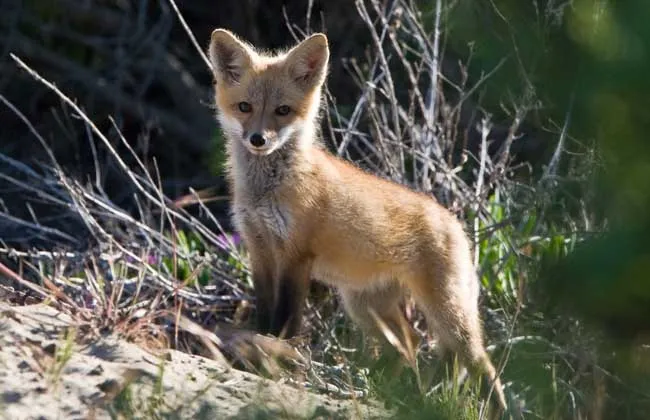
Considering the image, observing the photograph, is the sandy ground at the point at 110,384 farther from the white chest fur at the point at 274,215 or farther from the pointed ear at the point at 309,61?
the pointed ear at the point at 309,61

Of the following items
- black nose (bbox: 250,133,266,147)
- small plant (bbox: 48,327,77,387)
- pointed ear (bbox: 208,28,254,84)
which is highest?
pointed ear (bbox: 208,28,254,84)

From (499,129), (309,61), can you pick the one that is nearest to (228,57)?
(309,61)

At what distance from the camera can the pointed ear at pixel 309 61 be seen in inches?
245

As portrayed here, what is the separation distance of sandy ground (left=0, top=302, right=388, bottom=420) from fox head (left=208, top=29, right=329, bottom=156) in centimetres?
184

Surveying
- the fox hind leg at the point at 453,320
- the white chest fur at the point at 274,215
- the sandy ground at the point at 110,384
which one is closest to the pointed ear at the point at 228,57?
the white chest fur at the point at 274,215

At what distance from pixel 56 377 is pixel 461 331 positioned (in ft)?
9.00

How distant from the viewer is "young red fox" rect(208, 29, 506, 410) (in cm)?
580

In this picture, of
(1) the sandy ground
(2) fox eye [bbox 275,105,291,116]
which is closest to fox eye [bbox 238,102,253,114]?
(2) fox eye [bbox 275,105,291,116]

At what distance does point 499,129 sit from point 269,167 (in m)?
4.00

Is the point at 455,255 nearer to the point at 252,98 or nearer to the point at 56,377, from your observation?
the point at 252,98

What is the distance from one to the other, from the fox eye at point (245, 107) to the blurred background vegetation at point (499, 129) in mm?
653

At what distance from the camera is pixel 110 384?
3924mm

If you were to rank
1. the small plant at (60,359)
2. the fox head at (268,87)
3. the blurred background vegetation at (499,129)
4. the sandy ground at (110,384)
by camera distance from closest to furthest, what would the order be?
the blurred background vegetation at (499,129)
the sandy ground at (110,384)
the small plant at (60,359)
the fox head at (268,87)

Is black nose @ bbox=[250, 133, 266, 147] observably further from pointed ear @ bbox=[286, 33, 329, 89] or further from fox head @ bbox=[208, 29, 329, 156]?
pointed ear @ bbox=[286, 33, 329, 89]
